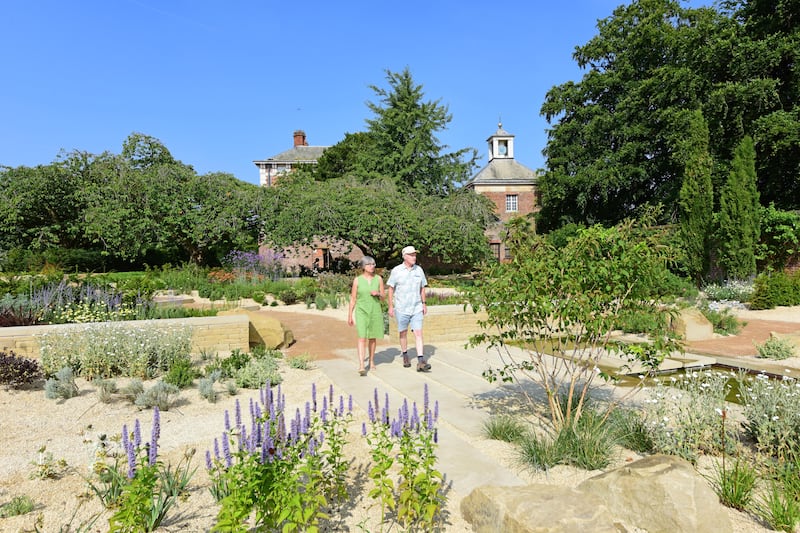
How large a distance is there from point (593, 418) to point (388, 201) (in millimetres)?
17390

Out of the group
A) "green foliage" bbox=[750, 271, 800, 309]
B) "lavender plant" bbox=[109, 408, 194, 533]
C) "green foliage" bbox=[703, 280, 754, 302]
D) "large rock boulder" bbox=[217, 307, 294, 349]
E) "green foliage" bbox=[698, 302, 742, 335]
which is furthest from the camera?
"green foliage" bbox=[703, 280, 754, 302]

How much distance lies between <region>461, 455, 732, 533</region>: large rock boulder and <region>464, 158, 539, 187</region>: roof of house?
113ft

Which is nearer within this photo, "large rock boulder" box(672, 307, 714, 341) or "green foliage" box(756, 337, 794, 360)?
"green foliage" box(756, 337, 794, 360)

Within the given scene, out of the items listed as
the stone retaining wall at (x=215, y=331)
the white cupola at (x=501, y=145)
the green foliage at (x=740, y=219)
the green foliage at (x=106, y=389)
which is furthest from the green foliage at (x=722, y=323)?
the white cupola at (x=501, y=145)

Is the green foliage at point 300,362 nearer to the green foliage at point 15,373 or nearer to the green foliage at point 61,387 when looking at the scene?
the green foliage at point 61,387

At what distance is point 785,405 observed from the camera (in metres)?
3.54

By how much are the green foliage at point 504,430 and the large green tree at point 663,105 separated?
1661 centimetres

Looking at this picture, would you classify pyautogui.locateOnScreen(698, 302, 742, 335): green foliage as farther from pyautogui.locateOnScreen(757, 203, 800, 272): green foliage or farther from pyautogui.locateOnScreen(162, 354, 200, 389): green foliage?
pyautogui.locateOnScreen(757, 203, 800, 272): green foliage

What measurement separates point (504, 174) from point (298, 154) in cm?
2894

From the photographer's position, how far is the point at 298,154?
57.3 metres

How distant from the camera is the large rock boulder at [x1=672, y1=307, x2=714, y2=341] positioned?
8.84 m

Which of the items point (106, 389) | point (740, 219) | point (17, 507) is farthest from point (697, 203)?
point (17, 507)

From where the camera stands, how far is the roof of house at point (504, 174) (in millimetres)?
36500

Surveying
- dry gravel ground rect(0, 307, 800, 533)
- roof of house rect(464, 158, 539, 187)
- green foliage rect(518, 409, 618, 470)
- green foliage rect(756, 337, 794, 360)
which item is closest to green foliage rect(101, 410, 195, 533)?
dry gravel ground rect(0, 307, 800, 533)
